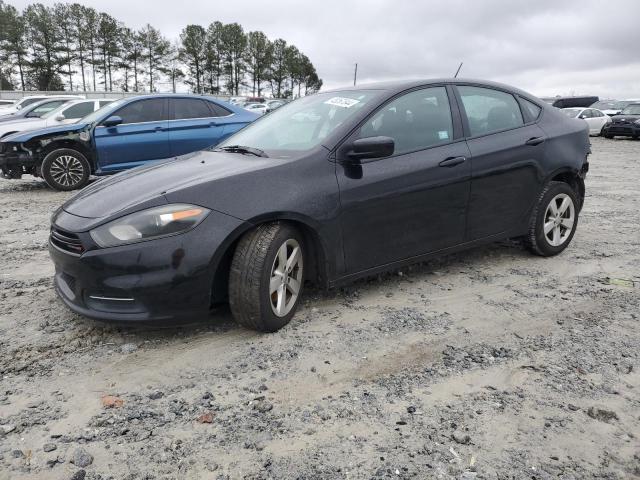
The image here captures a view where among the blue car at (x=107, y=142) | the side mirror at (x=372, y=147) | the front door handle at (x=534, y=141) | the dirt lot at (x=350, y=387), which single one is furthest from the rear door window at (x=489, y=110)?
the blue car at (x=107, y=142)

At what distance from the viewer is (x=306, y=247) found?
333 cm

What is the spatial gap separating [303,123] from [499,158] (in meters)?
1.57

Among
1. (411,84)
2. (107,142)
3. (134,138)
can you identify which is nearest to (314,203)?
(411,84)

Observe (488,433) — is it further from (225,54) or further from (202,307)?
(225,54)

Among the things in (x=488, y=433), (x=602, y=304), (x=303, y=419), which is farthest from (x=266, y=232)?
(x=602, y=304)

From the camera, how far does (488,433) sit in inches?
88.1

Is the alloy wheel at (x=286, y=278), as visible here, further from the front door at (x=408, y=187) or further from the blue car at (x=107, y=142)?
the blue car at (x=107, y=142)

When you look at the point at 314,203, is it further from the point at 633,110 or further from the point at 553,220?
the point at 633,110

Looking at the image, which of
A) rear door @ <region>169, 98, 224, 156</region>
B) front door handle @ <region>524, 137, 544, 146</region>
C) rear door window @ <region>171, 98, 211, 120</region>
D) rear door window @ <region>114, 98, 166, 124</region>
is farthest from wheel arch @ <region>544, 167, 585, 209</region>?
rear door window @ <region>114, 98, 166, 124</region>

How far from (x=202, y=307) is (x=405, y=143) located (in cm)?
180

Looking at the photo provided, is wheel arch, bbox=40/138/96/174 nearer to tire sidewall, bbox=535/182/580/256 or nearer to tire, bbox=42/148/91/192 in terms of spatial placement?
tire, bbox=42/148/91/192

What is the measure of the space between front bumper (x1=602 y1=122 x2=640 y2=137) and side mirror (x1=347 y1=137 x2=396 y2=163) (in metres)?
22.0

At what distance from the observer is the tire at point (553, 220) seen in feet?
14.7

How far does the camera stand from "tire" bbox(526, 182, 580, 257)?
→ 449 cm
